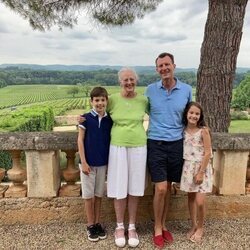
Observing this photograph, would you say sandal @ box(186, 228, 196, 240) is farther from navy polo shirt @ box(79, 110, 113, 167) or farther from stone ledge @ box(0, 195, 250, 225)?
navy polo shirt @ box(79, 110, 113, 167)

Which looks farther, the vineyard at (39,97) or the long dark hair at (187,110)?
the vineyard at (39,97)

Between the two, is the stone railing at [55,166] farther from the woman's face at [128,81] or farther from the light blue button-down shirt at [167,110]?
the woman's face at [128,81]


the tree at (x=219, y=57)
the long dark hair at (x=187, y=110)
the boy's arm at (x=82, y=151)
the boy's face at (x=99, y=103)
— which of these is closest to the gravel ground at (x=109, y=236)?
the boy's arm at (x=82, y=151)

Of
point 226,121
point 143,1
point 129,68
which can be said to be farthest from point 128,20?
point 129,68

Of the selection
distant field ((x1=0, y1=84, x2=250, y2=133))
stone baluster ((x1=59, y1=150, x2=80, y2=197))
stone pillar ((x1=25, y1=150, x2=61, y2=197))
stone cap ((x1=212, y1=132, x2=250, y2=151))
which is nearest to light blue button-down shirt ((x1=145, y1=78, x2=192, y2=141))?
stone cap ((x1=212, y1=132, x2=250, y2=151))

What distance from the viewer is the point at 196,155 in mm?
3078

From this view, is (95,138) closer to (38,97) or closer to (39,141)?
(39,141)

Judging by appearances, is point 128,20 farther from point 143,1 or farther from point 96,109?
point 96,109

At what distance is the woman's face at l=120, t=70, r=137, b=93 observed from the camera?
9.71ft

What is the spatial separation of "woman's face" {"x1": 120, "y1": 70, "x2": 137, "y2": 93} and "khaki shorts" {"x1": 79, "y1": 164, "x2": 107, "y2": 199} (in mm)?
745

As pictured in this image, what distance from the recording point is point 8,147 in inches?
131

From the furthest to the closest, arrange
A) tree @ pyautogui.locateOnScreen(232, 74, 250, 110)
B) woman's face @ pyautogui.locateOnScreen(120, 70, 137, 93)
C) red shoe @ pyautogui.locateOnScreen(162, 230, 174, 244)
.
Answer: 1. tree @ pyautogui.locateOnScreen(232, 74, 250, 110)
2. red shoe @ pyautogui.locateOnScreen(162, 230, 174, 244)
3. woman's face @ pyautogui.locateOnScreen(120, 70, 137, 93)

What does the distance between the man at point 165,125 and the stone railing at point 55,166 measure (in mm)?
468

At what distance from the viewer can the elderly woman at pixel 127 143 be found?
2988 mm
